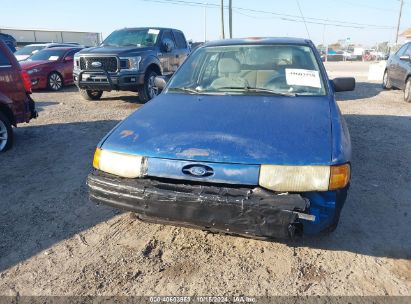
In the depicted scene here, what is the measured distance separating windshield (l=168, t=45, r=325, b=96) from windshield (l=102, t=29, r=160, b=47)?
19.3ft

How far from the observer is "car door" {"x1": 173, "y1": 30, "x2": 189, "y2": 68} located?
10.5 m

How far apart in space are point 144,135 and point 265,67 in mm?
1741

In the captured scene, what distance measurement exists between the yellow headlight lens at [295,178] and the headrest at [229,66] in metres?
1.84

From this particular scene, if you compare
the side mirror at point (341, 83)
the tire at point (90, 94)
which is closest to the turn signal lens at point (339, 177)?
the side mirror at point (341, 83)

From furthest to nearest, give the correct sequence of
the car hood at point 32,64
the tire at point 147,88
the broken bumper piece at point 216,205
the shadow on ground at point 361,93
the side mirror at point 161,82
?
the car hood at point 32,64 < the shadow on ground at point 361,93 < the tire at point 147,88 < the side mirror at point 161,82 < the broken bumper piece at point 216,205

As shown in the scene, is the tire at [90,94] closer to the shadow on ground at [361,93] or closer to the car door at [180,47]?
the car door at [180,47]

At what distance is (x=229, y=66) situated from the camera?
152 inches

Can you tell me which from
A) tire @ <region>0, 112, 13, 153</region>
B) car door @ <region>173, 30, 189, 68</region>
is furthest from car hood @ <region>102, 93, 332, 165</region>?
car door @ <region>173, 30, 189, 68</region>

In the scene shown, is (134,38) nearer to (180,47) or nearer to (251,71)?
(180,47)

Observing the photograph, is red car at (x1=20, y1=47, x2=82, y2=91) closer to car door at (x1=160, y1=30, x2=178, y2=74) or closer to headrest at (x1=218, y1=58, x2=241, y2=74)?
car door at (x1=160, y1=30, x2=178, y2=74)

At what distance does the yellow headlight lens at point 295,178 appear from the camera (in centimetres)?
225

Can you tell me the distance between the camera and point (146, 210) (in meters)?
2.46

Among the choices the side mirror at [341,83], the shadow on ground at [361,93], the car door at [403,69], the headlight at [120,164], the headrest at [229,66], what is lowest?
the shadow on ground at [361,93]

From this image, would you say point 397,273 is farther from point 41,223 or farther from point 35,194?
point 35,194
